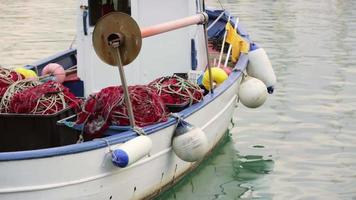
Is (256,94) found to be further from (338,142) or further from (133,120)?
(133,120)

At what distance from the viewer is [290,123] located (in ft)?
38.1

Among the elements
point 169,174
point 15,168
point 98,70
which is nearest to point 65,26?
point 98,70

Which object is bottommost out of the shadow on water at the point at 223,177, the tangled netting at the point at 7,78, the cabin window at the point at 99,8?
the shadow on water at the point at 223,177

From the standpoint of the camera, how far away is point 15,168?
5.81 m

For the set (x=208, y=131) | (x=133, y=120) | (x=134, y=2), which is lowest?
(x=208, y=131)

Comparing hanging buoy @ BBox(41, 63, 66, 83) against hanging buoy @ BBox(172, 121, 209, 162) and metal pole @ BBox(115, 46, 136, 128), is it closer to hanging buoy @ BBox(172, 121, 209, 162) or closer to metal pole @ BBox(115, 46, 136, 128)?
hanging buoy @ BBox(172, 121, 209, 162)

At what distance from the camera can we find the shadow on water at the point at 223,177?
842 centimetres

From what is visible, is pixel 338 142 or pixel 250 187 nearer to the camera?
pixel 250 187

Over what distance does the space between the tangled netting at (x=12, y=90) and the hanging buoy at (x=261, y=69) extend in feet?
13.0

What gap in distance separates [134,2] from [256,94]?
6.98 feet

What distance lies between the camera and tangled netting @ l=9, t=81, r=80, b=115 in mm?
7133

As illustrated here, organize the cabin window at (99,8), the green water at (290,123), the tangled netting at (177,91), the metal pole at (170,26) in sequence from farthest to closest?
the cabin window at (99,8) < the green water at (290,123) < the tangled netting at (177,91) < the metal pole at (170,26)

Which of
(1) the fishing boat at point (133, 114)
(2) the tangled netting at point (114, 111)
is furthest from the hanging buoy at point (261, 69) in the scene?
(2) the tangled netting at point (114, 111)

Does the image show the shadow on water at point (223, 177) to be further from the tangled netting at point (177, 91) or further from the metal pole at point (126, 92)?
the metal pole at point (126, 92)
